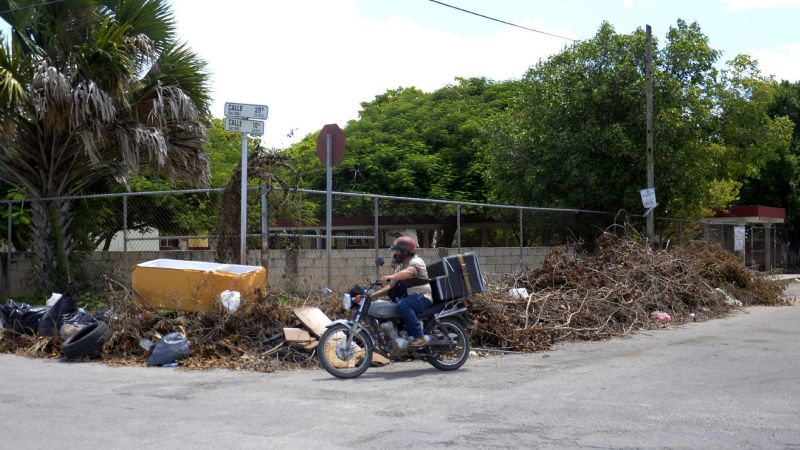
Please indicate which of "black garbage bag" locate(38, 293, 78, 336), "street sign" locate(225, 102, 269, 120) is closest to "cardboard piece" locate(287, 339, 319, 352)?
"black garbage bag" locate(38, 293, 78, 336)

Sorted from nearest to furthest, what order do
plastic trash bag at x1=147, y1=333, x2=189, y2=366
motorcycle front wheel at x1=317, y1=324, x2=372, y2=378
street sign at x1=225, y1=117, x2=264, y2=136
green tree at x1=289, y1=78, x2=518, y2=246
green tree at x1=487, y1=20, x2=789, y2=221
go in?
motorcycle front wheel at x1=317, y1=324, x2=372, y2=378 → plastic trash bag at x1=147, y1=333, x2=189, y2=366 → street sign at x1=225, y1=117, x2=264, y2=136 → green tree at x1=487, y1=20, x2=789, y2=221 → green tree at x1=289, y1=78, x2=518, y2=246

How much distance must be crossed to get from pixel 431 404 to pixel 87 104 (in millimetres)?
8092

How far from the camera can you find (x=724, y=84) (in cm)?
2533

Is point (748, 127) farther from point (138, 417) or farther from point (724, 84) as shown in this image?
point (138, 417)

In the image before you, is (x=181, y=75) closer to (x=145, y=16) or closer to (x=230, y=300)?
(x=145, y=16)

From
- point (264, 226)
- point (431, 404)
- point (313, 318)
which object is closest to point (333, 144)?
point (264, 226)

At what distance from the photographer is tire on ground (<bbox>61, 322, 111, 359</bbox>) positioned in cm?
1027

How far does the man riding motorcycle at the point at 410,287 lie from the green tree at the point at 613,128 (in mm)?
12295

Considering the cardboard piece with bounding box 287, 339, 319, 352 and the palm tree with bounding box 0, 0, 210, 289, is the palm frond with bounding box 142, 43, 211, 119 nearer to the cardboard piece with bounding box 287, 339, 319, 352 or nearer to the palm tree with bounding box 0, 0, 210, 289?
the palm tree with bounding box 0, 0, 210, 289

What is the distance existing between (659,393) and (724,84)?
19535mm

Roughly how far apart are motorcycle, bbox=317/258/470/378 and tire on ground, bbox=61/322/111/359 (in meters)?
2.93

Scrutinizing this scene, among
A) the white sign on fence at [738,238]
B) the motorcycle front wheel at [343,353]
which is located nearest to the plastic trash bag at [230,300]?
the motorcycle front wheel at [343,353]

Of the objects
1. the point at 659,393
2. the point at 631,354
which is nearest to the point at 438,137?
the point at 631,354

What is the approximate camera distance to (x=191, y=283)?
35.8ft
